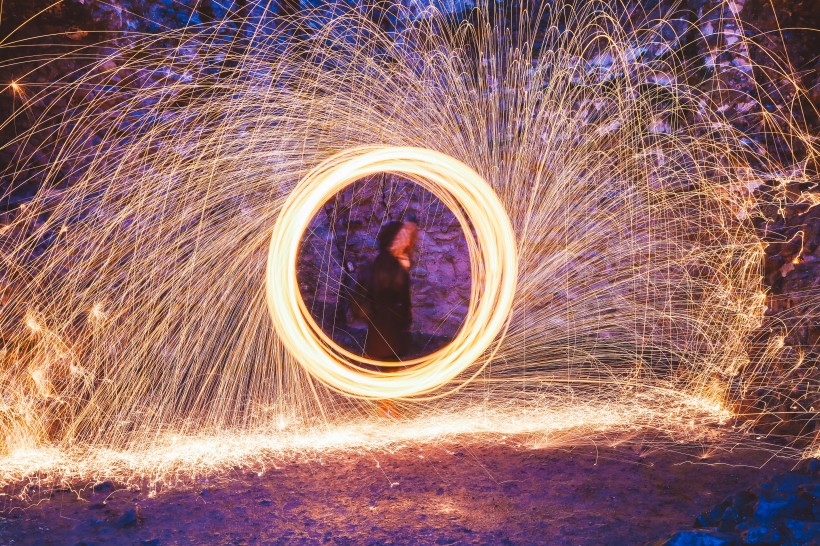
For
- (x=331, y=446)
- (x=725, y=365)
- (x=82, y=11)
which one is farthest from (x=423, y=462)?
(x=82, y=11)

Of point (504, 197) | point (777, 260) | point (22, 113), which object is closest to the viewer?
point (777, 260)

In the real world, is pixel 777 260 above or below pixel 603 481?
above

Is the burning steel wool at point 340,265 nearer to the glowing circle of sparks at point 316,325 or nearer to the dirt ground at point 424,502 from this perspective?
the glowing circle of sparks at point 316,325

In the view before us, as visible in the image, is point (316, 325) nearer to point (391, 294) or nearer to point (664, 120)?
point (391, 294)

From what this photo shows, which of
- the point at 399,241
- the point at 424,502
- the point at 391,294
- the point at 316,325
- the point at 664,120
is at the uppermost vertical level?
the point at 664,120

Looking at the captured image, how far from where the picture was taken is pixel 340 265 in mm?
8828

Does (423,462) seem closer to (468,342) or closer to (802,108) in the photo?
(468,342)

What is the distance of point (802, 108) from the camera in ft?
19.0

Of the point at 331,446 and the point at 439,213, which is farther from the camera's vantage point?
the point at 439,213

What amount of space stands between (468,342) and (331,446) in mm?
1534

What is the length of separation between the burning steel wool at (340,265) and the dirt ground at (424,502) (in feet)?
1.58

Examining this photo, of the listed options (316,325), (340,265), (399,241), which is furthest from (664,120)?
(316,325)

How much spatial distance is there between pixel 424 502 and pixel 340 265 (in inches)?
214

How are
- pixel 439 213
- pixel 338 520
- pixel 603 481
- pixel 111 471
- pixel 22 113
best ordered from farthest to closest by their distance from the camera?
pixel 439 213, pixel 22 113, pixel 111 471, pixel 603 481, pixel 338 520
